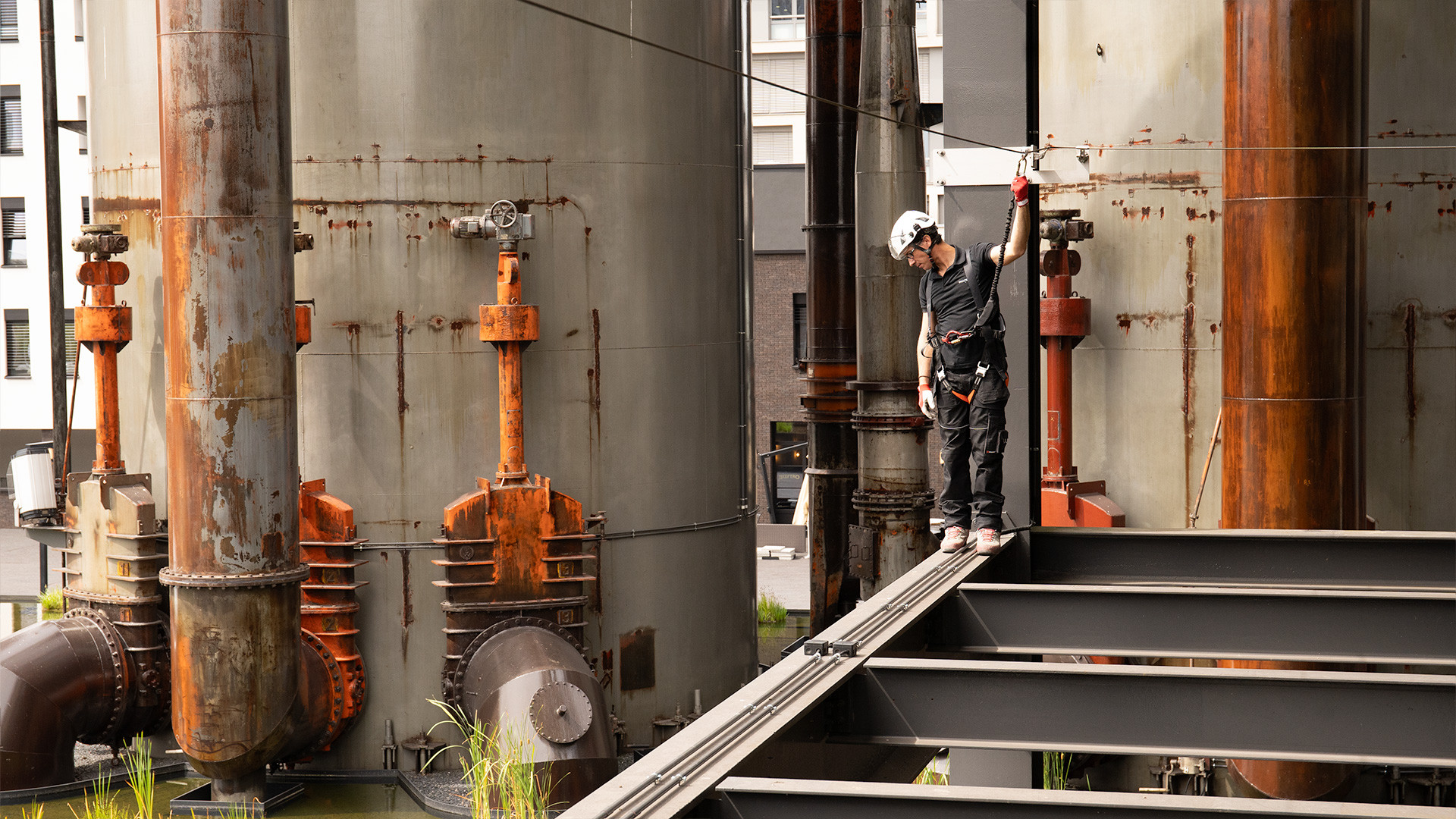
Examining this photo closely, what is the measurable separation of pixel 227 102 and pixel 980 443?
5.86 m

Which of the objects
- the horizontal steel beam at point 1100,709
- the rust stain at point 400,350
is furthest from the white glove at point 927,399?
the rust stain at point 400,350

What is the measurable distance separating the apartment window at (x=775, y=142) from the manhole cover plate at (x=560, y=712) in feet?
98.4

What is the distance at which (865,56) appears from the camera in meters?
14.6

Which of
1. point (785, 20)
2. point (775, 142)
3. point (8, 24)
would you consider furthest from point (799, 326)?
point (8, 24)

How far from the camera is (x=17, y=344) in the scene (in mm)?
34000

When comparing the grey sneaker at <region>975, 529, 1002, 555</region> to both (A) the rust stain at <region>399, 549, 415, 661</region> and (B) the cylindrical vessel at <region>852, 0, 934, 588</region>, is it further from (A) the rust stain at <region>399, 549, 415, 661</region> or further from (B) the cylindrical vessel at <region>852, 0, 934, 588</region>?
(B) the cylindrical vessel at <region>852, 0, 934, 588</region>

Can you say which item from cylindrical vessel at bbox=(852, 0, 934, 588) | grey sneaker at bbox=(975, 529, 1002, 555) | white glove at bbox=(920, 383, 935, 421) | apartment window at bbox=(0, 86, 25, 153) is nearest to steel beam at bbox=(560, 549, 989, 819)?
grey sneaker at bbox=(975, 529, 1002, 555)

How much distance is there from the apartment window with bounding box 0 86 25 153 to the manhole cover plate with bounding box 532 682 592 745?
94.6 ft

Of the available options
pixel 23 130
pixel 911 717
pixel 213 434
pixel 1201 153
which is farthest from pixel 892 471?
pixel 23 130

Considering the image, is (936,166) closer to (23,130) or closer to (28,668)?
(28,668)

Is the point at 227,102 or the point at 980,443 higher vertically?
the point at 227,102

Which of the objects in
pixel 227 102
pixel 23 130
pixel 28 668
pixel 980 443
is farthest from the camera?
pixel 23 130

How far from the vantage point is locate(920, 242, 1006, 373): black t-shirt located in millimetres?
7953

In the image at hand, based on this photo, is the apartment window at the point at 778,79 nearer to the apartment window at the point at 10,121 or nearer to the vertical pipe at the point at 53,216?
the apartment window at the point at 10,121
